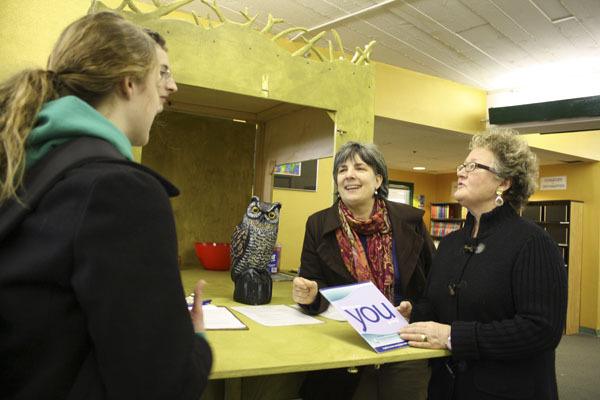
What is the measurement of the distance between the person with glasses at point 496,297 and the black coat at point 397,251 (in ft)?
0.67

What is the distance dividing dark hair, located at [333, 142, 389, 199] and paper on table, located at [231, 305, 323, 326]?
63 centimetres

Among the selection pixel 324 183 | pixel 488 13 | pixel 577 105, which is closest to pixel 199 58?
pixel 488 13

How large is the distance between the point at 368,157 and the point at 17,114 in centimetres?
149

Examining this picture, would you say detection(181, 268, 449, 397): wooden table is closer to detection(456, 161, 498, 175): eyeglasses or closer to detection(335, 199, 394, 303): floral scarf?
detection(335, 199, 394, 303): floral scarf

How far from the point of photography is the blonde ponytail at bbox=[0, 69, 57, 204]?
Answer: 2.19ft

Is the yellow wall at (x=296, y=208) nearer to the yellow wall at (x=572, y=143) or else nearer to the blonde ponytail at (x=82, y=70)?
the yellow wall at (x=572, y=143)

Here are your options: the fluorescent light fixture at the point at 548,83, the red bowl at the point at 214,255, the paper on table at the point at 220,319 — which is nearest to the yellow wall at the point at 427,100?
the fluorescent light fixture at the point at 548,83

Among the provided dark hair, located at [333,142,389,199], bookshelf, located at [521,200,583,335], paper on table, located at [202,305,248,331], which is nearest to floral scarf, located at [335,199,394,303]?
dark hair, located at [333,142,389,199]

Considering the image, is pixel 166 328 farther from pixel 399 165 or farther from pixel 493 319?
pixel 399 165

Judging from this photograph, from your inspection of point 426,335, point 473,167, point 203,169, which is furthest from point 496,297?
point 203,169

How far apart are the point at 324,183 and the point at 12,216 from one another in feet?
11.9

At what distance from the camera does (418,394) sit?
5.86ft

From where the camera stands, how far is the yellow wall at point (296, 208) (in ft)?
13.1

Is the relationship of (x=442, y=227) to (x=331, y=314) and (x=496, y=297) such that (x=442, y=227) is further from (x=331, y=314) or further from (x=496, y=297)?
(x=496, y=297)
